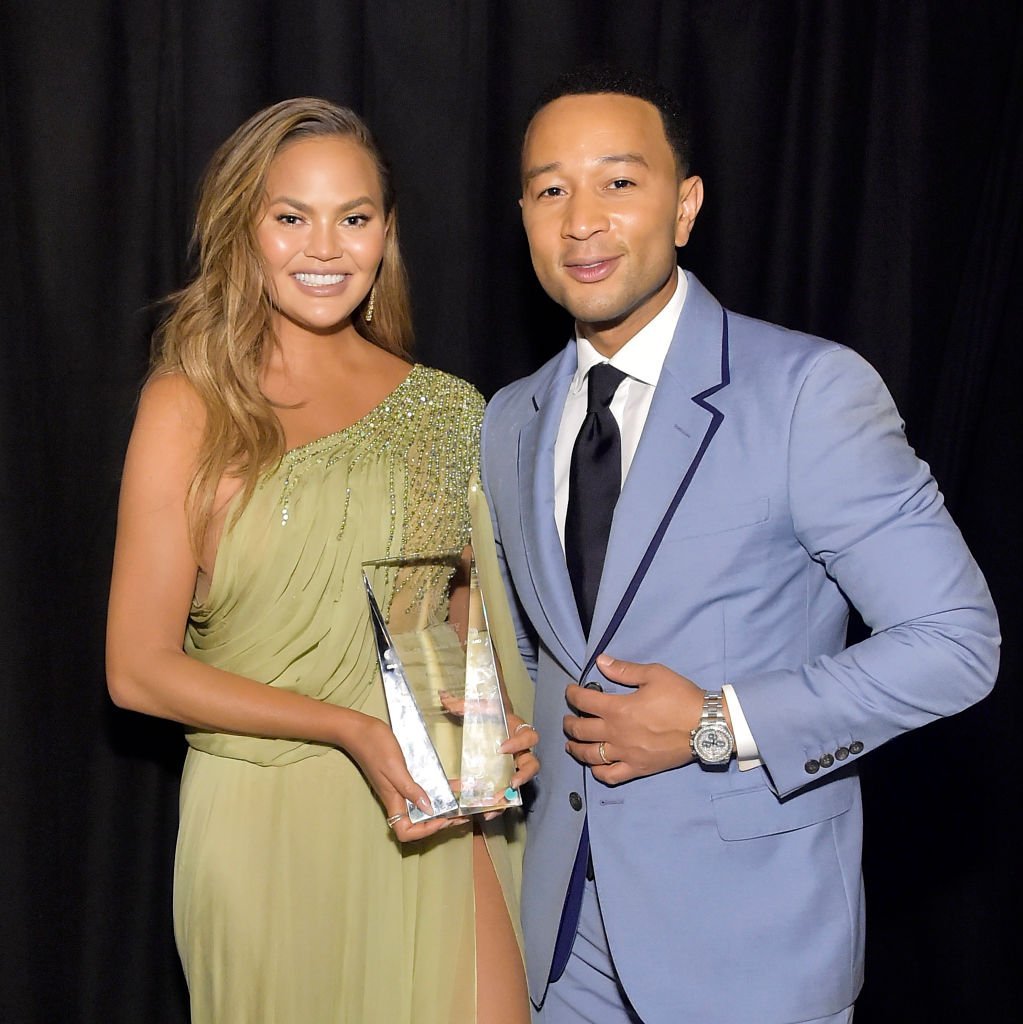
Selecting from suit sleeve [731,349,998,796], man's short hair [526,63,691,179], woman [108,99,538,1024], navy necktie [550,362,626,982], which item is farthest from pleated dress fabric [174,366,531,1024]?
man's short hair [526,63,691,179]

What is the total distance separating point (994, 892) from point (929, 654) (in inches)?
64.7

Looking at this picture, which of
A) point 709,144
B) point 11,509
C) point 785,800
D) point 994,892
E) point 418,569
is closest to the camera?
point 785,800

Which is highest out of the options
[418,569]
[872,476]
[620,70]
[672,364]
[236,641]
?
[620,70]

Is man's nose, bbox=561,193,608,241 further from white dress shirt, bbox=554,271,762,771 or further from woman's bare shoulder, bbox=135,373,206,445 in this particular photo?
woman's bare shoulder, bbox=135,373,206,445

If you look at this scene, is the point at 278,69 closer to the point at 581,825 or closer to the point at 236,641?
the point at 236,641

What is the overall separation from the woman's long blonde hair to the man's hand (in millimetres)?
575

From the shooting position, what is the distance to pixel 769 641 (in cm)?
162

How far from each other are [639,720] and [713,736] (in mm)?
92

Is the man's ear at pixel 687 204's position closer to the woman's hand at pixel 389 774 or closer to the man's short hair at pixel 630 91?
the man's short hair at pixel 630 91

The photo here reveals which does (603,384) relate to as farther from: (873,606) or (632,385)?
(873,606)

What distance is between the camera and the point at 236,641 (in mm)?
1836

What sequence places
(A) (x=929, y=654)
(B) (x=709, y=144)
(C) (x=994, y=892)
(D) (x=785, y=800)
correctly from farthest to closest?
1. (C) (x=994, y=892)
2. (B) (x=709, y=144)
3. (D) (x=785, y=800)
4. (A) (x=929, y=654)

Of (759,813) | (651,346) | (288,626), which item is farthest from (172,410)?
(759,813)

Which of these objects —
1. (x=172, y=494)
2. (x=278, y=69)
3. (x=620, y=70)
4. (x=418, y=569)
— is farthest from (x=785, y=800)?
(x=278, y=69)
